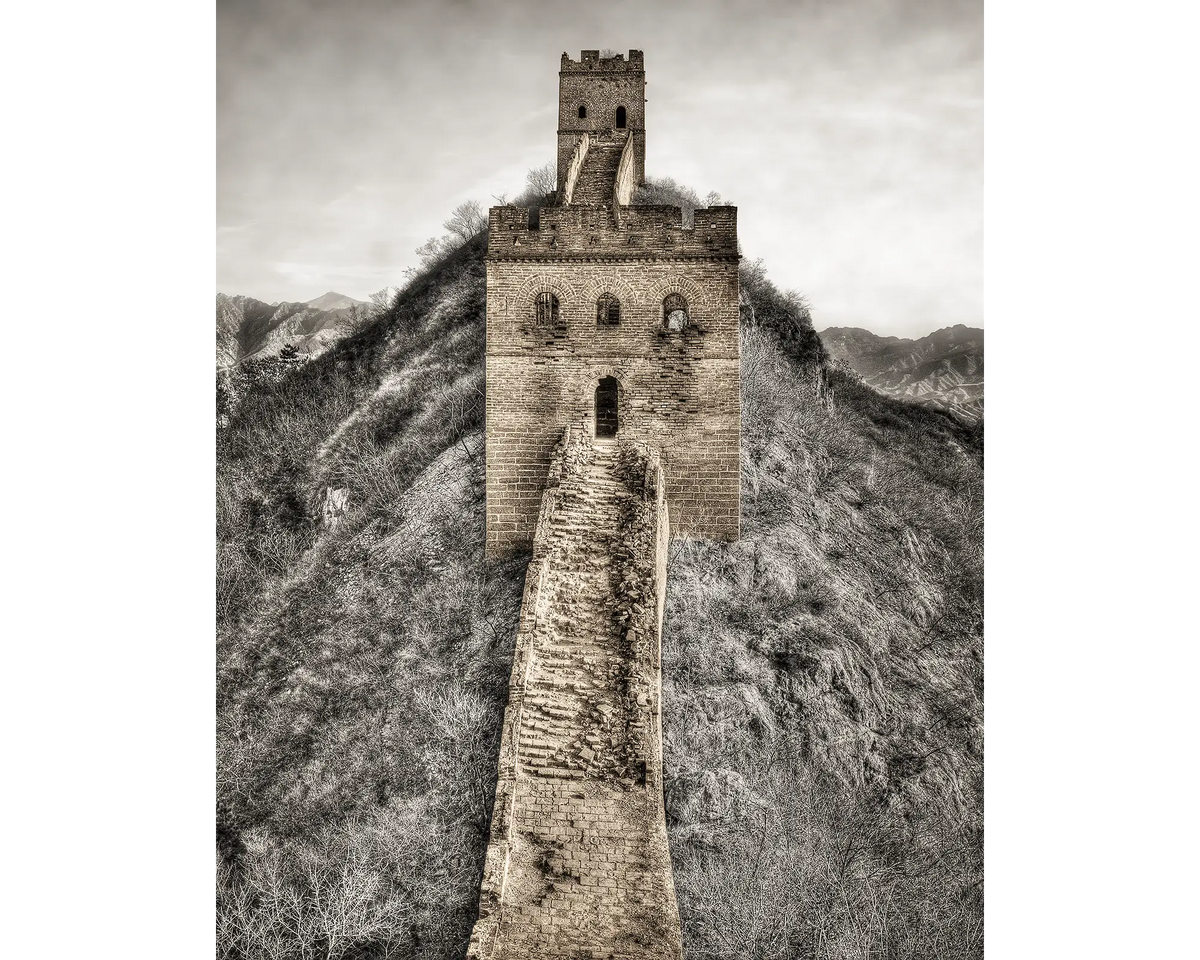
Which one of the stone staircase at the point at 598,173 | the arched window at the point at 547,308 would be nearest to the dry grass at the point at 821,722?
the arched window at the point at 547,308

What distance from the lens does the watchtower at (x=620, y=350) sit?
16.1 m

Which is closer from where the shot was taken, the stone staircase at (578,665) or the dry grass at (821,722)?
the stone staircase at (578,665)

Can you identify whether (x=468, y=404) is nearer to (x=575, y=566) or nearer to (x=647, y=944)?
(x=575, y=566)

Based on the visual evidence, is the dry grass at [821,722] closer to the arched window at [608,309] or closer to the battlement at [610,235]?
the arched window at [608,309]

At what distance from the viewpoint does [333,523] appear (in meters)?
23.0

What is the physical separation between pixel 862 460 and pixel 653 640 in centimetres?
1677

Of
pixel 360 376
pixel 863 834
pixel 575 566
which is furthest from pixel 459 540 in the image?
pixel 360 376

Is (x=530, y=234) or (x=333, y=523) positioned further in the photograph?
(x=333, y=523)

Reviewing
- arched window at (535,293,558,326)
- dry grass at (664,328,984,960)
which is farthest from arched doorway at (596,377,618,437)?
dry grass at (664,328,984,960)

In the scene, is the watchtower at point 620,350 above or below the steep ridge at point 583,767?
above

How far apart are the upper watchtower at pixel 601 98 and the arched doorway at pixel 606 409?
49.9 ft

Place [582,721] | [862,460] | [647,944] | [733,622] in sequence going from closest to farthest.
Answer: [647,944] → [582,721] → [733,622] → [862,460]

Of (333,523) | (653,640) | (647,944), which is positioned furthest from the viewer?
(333,523)

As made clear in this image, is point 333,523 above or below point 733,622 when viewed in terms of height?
above
